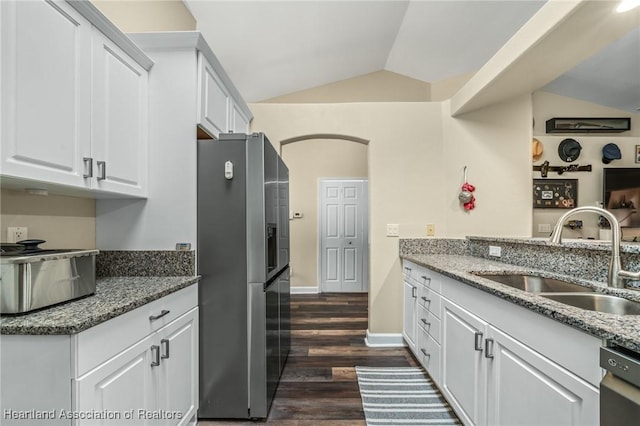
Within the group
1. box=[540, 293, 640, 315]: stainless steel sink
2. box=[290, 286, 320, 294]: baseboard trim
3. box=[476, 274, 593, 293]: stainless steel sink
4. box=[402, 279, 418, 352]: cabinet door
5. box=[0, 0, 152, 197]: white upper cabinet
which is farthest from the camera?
box=[290, 286, 320, 294]: baseboard trim

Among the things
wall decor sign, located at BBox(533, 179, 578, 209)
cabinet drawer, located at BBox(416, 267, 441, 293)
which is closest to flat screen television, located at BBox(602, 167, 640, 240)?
wall decor sign, located at BBox(533, 179, 578, 209)

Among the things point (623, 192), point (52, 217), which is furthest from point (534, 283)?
point (623, 192)

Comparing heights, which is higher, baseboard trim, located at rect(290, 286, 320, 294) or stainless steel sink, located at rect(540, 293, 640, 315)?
stainless steel sink, located at rect(540, 293, 640, 315)

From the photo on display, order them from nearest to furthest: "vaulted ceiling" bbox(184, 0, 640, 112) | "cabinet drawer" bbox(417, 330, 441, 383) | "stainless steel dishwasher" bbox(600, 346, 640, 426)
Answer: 1. "stainless steel dishwasher" bbox(600, 346, 640, 426)
2. "cabinet drawer" bbox(417, 330, 441, 383)
3. "vaulted ceiling" bbox(184, 0, 640, 112)

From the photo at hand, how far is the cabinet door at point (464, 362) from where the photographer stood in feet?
4.86

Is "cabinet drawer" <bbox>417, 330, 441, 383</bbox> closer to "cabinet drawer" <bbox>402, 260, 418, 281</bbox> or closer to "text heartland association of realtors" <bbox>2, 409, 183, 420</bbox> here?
"cabinet drawer" <bbox>402, 260, 418, 281</bbox>

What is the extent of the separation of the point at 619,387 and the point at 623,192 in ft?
15.3

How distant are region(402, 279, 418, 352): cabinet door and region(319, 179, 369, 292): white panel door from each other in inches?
96.8

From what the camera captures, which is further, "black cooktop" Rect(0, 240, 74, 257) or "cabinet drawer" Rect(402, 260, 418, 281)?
"cabinet drawer" Rect(402, 260, 418, 281)

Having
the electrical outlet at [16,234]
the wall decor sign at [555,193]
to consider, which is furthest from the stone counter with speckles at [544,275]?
the electrical outlet at [16,234]

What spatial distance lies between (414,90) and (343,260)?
305 centimetres

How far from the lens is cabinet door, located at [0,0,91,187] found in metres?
1.01

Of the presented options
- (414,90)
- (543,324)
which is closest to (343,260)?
(414,90)

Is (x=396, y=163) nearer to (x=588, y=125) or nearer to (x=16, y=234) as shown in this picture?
(x=16, y=234)
